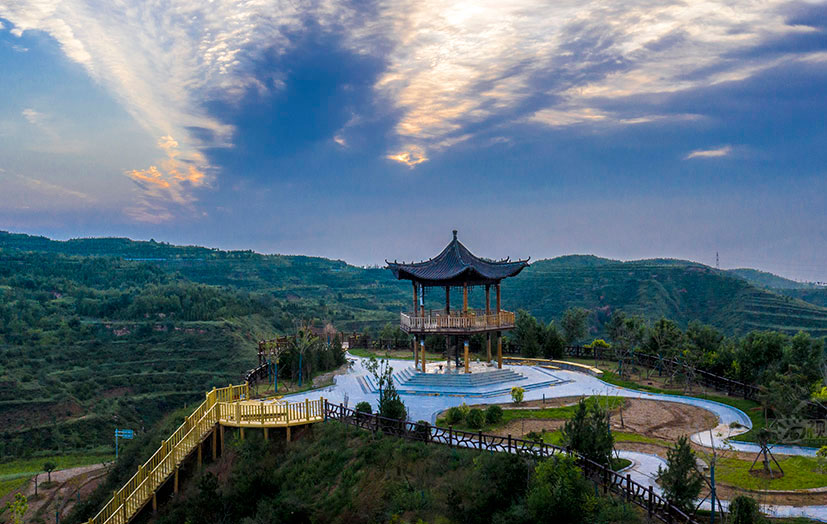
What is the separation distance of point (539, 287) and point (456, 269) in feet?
230

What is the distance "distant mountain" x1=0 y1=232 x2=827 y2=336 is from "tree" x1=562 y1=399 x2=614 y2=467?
50.6 metres

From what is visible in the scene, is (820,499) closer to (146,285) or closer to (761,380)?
(761,380)

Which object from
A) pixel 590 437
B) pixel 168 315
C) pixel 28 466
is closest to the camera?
pixel 590 437

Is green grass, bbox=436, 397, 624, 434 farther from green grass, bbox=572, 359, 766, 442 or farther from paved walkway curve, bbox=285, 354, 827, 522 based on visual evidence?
green grass, bbox=572, 359, 766, 442

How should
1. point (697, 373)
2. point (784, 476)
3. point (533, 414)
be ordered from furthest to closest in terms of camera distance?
point (697, 373), point (533, 414), point (784, 476)

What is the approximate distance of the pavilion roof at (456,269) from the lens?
68.4 ft

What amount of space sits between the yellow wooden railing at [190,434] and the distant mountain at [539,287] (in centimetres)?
4948

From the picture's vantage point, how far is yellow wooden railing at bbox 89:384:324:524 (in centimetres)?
1383

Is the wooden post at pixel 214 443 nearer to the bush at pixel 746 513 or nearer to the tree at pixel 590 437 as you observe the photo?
the tree at pixel 590 437

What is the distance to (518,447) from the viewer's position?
465 inches

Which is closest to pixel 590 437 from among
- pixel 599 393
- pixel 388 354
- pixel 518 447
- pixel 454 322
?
pixel 518 447

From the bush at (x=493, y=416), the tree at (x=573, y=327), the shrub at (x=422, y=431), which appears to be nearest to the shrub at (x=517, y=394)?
the bush at (x=493, y=416)

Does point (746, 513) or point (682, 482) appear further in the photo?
point (682, 482)

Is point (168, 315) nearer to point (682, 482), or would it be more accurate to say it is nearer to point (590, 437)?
point (590, 437)
